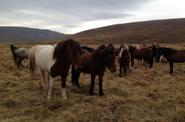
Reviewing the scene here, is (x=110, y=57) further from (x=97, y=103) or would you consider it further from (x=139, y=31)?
(x=139, y=31)

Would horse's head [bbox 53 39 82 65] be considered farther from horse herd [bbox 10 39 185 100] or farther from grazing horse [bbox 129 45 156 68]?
grazing horse [bbox 129 45 156 68]

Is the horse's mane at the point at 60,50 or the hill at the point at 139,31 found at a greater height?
the hill at the point at 139,31

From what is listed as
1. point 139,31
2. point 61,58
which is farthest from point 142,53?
point 139,31

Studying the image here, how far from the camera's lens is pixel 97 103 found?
7488 millimetres

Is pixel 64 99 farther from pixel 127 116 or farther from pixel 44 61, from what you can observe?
pixel 127 116

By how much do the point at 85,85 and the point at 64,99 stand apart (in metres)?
2.42

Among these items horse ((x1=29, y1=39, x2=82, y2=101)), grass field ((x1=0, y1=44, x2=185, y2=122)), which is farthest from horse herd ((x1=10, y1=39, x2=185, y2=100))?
grass field ((x1=0, y1=44, x2=185, y2=122))

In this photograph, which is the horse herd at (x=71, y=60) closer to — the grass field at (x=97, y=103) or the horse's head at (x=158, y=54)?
the grass field at (x=97, y=103)

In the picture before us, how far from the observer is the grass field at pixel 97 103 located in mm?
6438

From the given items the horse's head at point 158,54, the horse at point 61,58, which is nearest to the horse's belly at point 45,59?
the horse at point 61,58

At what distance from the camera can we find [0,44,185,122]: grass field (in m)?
6.44

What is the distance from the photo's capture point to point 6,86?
389 inches

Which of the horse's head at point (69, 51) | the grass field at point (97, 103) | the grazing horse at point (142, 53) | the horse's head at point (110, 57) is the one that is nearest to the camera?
the grass field at point (97, 103)

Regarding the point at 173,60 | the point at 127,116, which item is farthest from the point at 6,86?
the point at 173,60
